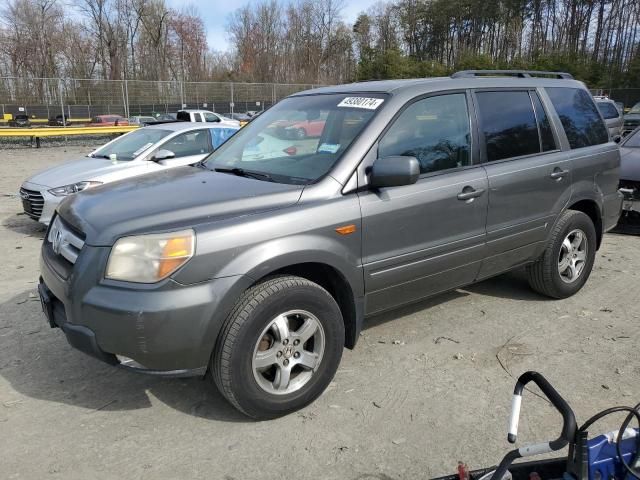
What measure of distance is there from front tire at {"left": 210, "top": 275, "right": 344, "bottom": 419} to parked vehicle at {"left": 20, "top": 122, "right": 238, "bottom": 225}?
4.30 metres

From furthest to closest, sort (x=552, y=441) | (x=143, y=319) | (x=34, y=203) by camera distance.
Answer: (x=34, y=203), (x=143, y=319), (x=552, y=441)

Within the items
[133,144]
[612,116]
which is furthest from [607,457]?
[612,116]

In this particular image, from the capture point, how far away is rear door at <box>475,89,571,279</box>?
160 inches

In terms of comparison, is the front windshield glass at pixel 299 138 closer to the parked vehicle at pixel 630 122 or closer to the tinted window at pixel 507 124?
the tinted window at pixel 507 124

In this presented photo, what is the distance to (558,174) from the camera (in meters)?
4.46

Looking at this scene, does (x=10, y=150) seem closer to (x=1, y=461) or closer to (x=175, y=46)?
(x=1, y=461)

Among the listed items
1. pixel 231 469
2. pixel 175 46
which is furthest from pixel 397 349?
pixel 175 46

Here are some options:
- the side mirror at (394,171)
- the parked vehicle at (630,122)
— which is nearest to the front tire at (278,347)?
the side mirror at (394,171)

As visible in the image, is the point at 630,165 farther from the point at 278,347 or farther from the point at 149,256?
the point at 149,256

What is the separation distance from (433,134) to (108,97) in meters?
26.9

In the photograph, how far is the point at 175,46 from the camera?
193 ft

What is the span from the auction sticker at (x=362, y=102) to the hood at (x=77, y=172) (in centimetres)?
479

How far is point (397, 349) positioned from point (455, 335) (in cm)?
53

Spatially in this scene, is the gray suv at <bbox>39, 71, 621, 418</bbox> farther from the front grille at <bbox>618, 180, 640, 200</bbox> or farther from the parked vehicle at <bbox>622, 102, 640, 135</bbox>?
the parked vehicle at <bbox>622, 102, 640, 135</bbox>
